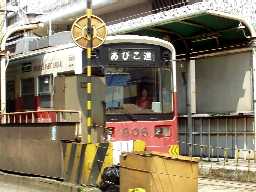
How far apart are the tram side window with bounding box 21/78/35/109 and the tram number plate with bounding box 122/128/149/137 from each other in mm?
3321

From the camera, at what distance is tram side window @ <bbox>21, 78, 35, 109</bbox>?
1480 centimetres

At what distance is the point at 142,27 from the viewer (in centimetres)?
1438

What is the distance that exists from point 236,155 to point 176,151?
238cm

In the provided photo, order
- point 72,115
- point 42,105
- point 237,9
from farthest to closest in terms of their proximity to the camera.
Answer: point 237,9
point 42,105
point 72,115

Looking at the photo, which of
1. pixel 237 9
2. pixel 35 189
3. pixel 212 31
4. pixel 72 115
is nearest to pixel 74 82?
pixel 72 115

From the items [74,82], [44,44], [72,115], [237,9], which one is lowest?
[72,115]

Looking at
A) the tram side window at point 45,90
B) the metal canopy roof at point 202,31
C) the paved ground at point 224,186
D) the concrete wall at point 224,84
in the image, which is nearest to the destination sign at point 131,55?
the metal canopy roof at point 202,31

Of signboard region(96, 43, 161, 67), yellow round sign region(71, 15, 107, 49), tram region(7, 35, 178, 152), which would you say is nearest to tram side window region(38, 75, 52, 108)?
tram region(7, 35, 178, 152)

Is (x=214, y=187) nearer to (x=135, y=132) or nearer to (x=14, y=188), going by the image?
(x=135, y=132)

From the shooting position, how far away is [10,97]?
16172 millimetres

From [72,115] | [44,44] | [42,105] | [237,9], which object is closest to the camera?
[72,115]

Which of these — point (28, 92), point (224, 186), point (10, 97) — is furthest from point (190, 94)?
point (10, 97)

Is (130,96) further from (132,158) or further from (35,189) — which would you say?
(132,158)

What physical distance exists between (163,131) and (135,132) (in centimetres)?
73
